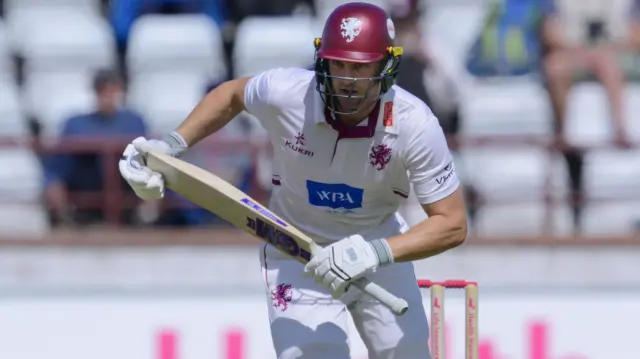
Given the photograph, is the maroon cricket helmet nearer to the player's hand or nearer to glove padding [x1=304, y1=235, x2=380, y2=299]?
glove padding [x1=304, y1=235, x2=380, y2=299]

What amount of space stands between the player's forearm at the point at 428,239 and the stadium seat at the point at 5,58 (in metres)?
4.79

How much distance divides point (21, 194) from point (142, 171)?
3276 millimetres

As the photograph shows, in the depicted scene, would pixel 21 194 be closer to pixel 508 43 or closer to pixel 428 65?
pixel 428 65

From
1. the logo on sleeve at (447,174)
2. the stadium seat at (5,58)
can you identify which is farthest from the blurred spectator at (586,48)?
the logo on sleeve at (447,174)

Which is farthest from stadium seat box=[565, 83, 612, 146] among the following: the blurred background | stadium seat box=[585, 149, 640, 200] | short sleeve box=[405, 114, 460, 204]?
short sleeve box=[405, 114, 460, 204]

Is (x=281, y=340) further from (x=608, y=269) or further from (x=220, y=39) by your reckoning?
(x=220, y=39)

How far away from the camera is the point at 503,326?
6.40 metres

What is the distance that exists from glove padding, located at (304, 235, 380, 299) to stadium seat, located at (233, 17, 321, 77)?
13.8ft

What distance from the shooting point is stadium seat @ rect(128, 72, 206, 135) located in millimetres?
7770

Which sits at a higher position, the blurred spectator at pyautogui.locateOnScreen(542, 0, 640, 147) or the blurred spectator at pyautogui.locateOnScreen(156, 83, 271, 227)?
the blurred spectator at pyautogui.locateOnScreen(542, 0, 640, 147)

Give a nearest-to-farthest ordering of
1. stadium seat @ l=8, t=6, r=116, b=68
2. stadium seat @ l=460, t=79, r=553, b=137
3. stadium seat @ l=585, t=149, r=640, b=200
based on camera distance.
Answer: stadium seat @ l=585, t=149, r=640, b=200 → stadium seat @ l=460, t=79, r=553, b=137 → stadium seat @ l=8, t=6, r=116, b=68

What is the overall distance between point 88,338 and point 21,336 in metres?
0.33

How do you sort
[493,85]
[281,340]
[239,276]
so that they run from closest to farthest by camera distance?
[281,340], [239,276], [493,85]

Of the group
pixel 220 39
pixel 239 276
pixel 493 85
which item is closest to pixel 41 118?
pixel 220 39
